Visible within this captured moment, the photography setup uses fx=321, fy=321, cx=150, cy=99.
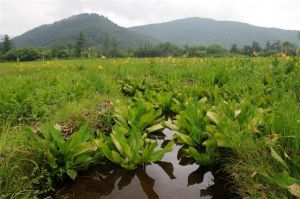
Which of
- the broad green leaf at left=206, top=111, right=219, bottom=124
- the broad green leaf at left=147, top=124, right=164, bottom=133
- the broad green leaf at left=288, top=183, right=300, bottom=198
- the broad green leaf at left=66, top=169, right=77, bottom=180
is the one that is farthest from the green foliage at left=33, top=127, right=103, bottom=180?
the broad green leaf at left=288, top=183, right=300, bottom=198

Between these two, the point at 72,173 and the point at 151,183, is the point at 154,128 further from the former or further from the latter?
the point at 72,173

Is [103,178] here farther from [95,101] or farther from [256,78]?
[256,78]

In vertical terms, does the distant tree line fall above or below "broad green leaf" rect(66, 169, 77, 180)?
above

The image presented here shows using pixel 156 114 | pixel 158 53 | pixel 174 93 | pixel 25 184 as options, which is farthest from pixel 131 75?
pixel 158 53

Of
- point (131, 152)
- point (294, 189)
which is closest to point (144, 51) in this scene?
point (131, 152)

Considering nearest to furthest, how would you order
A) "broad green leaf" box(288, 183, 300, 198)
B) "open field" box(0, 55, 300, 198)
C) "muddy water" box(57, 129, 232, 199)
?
"broad green leaf" box(288, 183, 300, 198) < "open field" box(0, 55, 300, 198) < "muddy water" box(57, 129, 232, 199)

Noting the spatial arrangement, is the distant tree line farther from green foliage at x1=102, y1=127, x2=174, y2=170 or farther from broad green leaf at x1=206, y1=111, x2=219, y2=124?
green foliage at x1=102, y1=127, x2=174, y2=170

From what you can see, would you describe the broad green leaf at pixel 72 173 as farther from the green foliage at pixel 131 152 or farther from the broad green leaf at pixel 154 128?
the broad green leaf at pixel 154 128

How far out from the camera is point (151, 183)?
280 centimetres

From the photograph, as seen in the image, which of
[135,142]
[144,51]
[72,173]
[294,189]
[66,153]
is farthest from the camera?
[144,51]

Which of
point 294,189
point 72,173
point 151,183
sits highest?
point 294,189

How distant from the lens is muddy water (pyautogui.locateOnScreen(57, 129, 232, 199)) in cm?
262

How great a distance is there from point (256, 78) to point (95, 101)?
122 inches

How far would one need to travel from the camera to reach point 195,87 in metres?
6.15
